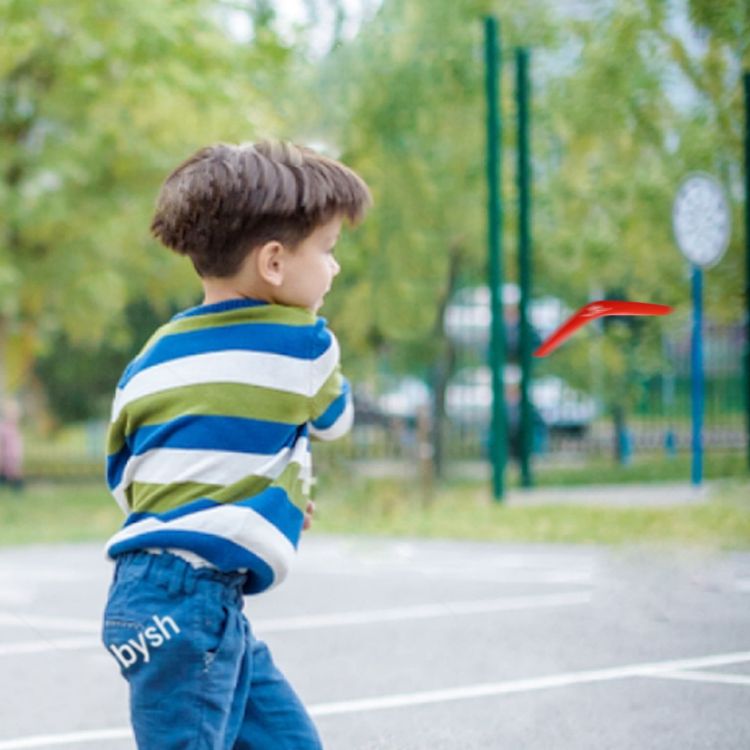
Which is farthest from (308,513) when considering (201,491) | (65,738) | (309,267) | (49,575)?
(49,575)

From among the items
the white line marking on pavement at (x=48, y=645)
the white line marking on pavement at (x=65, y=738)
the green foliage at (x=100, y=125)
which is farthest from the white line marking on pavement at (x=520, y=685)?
the green foliage at (x=100, y=125)

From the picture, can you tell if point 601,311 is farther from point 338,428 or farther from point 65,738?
point 65,738

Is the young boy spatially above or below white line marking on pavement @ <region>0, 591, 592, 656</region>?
above

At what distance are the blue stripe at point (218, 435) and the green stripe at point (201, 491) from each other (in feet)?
0.20

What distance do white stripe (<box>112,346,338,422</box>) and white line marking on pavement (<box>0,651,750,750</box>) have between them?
2282 millimetres

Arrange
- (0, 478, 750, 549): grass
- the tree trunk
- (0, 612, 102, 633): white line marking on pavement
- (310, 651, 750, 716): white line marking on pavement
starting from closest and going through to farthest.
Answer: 1. (310, 651, 750, 716): white line marking on pavement
2. (0, 612, 102, 633): white line marking on pavement
3. (0, 478, 750, 549): grass
4. the tree trunk

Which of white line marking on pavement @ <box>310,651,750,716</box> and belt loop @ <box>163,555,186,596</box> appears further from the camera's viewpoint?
white line marking on pavement @ <box>310,651,750,716</box>

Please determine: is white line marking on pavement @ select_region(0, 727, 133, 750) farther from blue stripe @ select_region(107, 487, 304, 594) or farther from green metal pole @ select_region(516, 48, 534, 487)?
green metal pole @ select_region(516, 48, 534, 487)

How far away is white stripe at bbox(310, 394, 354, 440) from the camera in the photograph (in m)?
3.27

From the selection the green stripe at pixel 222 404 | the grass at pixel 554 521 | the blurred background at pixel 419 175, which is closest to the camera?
the green stripe at pixel 222 404

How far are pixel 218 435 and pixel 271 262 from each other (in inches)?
14.6

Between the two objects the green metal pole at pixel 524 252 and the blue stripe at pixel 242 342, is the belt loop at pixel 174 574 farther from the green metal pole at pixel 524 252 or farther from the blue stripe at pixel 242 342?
the green metal pole at pixel 524 252

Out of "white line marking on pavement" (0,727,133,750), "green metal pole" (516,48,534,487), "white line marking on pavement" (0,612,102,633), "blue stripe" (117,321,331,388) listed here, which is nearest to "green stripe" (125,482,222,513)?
"blue stripe" (117,321,331,388)

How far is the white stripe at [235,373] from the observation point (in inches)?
123
